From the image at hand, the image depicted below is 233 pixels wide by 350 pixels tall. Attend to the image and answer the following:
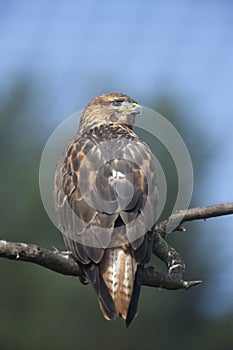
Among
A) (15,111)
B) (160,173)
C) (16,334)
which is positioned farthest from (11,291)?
(160,173)

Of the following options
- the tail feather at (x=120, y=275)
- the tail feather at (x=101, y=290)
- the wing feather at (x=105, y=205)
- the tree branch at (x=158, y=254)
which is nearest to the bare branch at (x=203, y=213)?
the tree branch at (x=158, y=254)

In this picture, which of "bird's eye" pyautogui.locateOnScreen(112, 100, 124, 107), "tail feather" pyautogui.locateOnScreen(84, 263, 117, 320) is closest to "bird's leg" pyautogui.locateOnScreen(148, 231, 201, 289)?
"tail feather" pyautogui.locateOnScreen(84, 263, 117, 320)

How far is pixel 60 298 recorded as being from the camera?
32.9m

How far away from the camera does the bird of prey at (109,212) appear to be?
970 centimetres

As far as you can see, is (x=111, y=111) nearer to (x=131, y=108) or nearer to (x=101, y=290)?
(x=131, y=108)

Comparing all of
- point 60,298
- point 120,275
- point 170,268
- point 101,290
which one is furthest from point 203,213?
point 60,298

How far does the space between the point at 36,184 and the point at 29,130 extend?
3.46 meters

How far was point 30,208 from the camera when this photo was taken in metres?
34.3

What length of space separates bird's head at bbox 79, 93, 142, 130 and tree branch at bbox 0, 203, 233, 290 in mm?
1800

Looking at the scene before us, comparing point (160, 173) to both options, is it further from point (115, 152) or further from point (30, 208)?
point (30, 208)

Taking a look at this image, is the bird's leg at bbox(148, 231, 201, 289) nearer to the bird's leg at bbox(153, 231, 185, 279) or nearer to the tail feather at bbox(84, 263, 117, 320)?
the bird's leg at bbox(153, 231, 185, 279)

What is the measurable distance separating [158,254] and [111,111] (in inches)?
84.1

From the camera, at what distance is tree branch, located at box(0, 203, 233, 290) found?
8.84 metres

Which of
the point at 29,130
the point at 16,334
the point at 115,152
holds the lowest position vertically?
the point at 16,334
